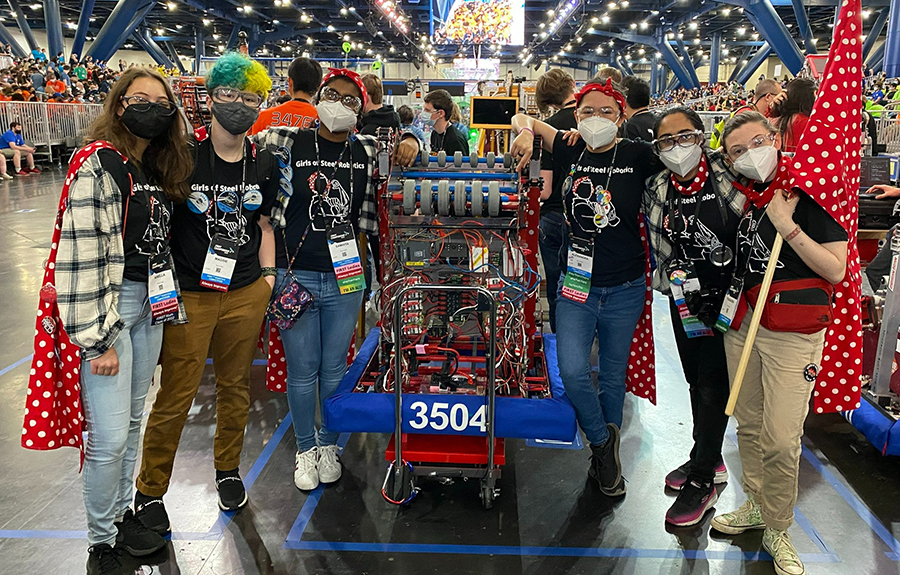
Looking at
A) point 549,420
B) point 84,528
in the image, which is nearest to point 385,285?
point 549,420

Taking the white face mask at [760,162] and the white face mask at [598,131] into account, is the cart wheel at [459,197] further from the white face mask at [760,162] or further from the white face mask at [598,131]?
the white face mask at [760,162]

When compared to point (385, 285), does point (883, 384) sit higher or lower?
lower

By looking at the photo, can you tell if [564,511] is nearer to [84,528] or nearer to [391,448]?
[391,448]

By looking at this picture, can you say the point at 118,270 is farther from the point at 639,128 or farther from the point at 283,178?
the point at 639,128

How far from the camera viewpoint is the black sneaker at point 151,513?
2.59 metres

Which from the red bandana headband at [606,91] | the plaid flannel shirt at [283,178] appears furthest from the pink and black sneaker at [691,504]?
the plaid flannel shirt at [283,178]

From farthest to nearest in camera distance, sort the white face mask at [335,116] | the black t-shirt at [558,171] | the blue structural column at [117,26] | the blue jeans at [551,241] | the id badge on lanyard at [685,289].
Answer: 1. the blue structural column at [117,26]
2. the blue jeans at [551,241]
3. the black t-shirt at [558,171]
4. the white face mask at [335,116]
5. the id badge on lanyard at [685,289]

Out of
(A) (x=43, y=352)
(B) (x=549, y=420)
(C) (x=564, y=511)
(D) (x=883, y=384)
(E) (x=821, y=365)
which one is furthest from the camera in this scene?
(D) (x=883, y=384)

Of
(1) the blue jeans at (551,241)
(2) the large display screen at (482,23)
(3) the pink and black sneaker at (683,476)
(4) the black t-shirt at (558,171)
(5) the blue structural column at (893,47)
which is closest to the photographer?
(3) the pink and black sneaker at (683,476)

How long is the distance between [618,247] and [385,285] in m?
1.08

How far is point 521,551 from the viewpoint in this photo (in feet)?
8.46

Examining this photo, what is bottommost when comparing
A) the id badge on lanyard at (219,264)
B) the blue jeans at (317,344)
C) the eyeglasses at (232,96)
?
the blue jeans at (317,344)

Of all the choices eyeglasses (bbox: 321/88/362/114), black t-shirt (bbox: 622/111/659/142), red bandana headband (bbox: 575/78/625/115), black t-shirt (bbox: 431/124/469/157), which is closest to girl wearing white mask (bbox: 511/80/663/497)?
red bandana headband (bbox: 575/78/625/115)

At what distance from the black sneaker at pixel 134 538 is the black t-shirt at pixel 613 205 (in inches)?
81.6
